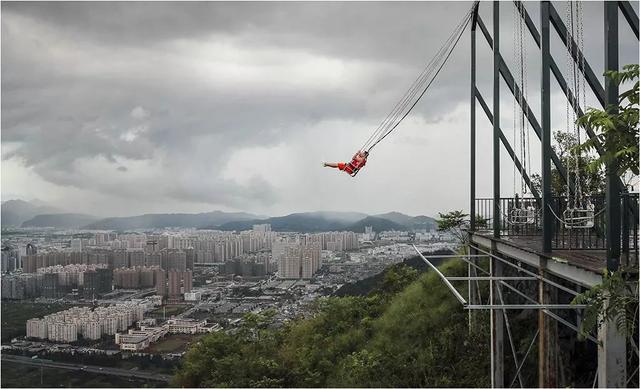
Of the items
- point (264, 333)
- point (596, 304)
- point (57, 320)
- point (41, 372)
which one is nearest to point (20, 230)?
point (57, 320)

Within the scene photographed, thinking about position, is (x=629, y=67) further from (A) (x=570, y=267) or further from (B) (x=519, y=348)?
(B) (x=519, y=348)

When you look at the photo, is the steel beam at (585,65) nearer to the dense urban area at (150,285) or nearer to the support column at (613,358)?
the support column at (613,358)

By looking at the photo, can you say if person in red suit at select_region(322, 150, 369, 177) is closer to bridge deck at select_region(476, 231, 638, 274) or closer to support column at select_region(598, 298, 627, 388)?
bridge deck at select_region(476, 231, 638, 274)

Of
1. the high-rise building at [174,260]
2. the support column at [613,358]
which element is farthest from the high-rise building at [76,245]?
the support column at [613,358]

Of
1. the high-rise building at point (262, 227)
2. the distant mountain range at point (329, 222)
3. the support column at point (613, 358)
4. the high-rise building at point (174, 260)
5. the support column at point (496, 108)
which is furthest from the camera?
the high-rise building at point (262, 227)

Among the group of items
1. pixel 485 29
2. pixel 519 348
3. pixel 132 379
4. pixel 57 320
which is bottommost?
pixel 132 379

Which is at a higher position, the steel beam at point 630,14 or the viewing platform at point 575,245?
the steel beam at point 630,14
